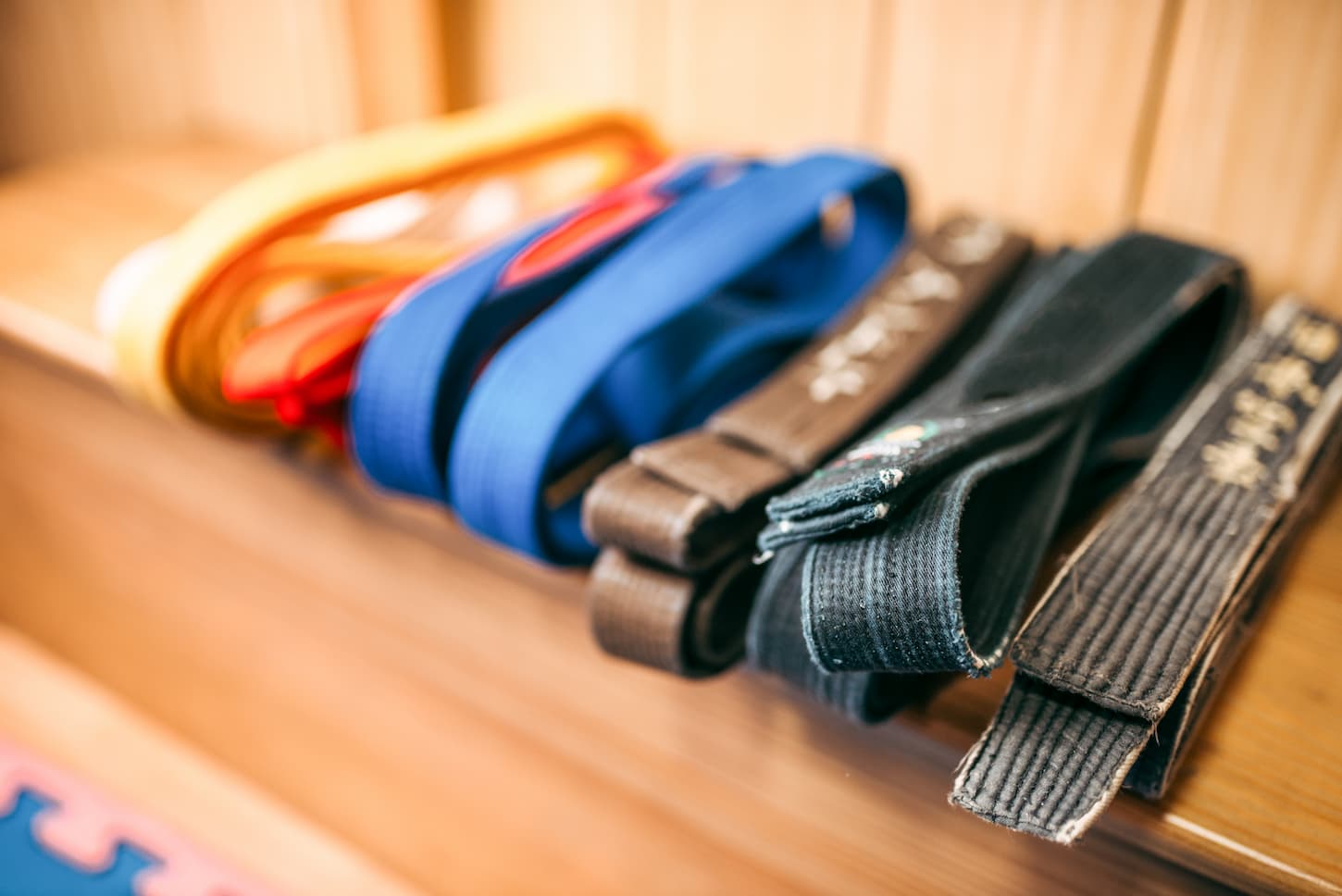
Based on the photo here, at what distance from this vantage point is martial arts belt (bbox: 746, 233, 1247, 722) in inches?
13.2

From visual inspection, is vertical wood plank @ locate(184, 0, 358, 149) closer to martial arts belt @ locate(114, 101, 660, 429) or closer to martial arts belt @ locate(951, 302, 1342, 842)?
martial arts belt @ locate(114, 101, 660, 429)

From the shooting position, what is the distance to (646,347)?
528 mm

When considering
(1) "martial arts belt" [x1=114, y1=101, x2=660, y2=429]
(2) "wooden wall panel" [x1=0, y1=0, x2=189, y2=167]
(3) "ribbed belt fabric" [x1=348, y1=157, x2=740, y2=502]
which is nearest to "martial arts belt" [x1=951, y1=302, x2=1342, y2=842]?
(3) "ribbed belt fabric" [x1=348, y1=157, x2=740, y2=502]

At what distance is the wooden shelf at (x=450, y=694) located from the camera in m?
0.41

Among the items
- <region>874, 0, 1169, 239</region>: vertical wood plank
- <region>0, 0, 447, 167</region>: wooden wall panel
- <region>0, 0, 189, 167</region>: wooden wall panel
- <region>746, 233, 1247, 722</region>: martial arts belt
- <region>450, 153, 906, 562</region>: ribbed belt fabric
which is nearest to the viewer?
<region>746, 233, 1247, 722</region>: martial arts belt

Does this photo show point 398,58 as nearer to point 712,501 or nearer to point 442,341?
point 442,341

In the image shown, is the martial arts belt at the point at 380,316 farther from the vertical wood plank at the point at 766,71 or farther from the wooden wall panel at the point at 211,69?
the wooden wall panel at the point at 211,69

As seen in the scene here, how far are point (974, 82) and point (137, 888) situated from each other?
73cm

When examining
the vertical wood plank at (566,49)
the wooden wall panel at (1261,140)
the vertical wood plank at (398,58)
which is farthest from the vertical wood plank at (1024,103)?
the vertical wood plank at (398,58)

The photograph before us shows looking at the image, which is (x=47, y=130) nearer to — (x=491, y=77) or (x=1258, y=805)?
(x=491, y=77)

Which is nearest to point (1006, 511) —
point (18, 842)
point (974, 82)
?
point (974, 82)

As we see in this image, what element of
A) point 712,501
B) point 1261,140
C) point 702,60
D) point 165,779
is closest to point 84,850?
point 165,779

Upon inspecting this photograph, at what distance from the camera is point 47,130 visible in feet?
3.84

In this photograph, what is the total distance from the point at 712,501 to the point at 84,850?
0.56 m
